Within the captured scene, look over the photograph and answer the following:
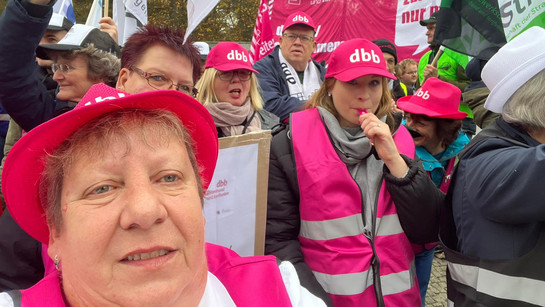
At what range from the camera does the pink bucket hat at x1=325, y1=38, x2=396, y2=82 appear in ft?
7.34

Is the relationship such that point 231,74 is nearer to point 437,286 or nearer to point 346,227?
point 346,227

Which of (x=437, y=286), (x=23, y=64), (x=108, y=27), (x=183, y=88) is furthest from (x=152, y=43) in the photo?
(x=437, y=286)

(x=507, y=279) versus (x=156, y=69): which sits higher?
(x=156, y=69)

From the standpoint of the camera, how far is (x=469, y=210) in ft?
5.73

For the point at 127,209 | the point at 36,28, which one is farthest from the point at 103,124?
the point at 36,28

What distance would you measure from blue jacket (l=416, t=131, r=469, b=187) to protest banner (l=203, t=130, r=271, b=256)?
1311mm

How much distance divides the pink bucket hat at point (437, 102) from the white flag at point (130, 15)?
8.31 ft

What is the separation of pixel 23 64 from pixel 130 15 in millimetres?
2758

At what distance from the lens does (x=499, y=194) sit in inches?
62.2

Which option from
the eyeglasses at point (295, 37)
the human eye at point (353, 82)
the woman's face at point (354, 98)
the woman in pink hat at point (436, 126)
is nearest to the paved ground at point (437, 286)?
the woman in pink hat at point (436, 126)

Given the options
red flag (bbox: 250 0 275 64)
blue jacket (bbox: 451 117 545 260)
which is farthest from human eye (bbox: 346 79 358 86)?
red flag (bbox: 250 0 275 64)

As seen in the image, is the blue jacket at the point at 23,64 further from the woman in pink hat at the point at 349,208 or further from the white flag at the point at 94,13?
the white flag at the point at 94,13

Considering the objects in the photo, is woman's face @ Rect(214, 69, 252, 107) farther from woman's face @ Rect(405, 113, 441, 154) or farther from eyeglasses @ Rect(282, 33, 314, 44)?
eyeglasses @ Rect(282, 33, 314, 44)

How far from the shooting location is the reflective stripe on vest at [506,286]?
1.61 metres
